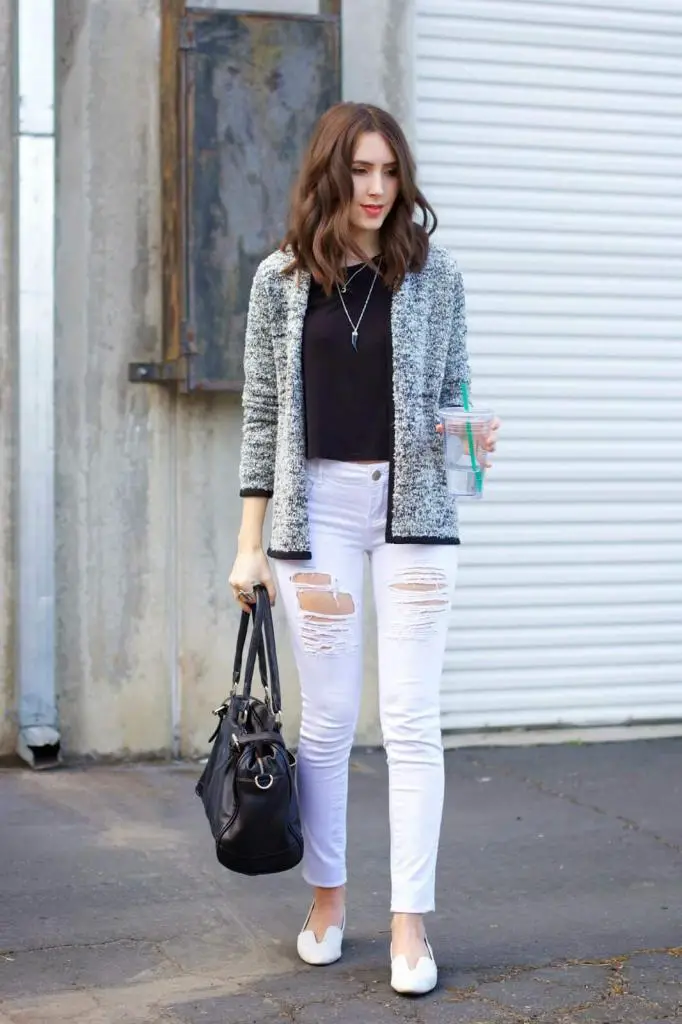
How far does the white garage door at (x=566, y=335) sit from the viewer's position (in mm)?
6562

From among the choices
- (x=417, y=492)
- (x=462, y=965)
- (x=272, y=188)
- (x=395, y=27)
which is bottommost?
(x=462, y=965)

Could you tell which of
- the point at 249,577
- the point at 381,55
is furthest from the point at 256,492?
the point at 381,55

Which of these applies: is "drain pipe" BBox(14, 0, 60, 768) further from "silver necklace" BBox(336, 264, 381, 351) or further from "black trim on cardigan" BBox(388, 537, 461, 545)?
"black trim on cardigan" BBox(388, 537, 461, 545)

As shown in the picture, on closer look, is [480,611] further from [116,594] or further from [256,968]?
[256,968]

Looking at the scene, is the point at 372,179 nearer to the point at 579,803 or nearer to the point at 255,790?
the point at 255,790

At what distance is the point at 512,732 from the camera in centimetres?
668

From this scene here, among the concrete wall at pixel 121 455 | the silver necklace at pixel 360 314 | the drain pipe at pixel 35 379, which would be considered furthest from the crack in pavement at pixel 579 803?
the silver necklace at pixel 360 314

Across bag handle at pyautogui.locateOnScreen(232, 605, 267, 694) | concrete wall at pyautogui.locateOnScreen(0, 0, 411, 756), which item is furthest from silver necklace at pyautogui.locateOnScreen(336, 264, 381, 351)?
concrete wall at pyautogui.locateOnScreen(0, 0, 411, 756)

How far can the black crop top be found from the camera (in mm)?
3576

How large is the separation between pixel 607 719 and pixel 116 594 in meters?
2.29

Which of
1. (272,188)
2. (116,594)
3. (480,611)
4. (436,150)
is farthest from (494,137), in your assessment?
(116,594)

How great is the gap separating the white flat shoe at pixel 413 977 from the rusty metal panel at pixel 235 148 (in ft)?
8.97

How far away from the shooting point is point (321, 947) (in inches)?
147

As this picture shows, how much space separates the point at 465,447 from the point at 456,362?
27 cm
